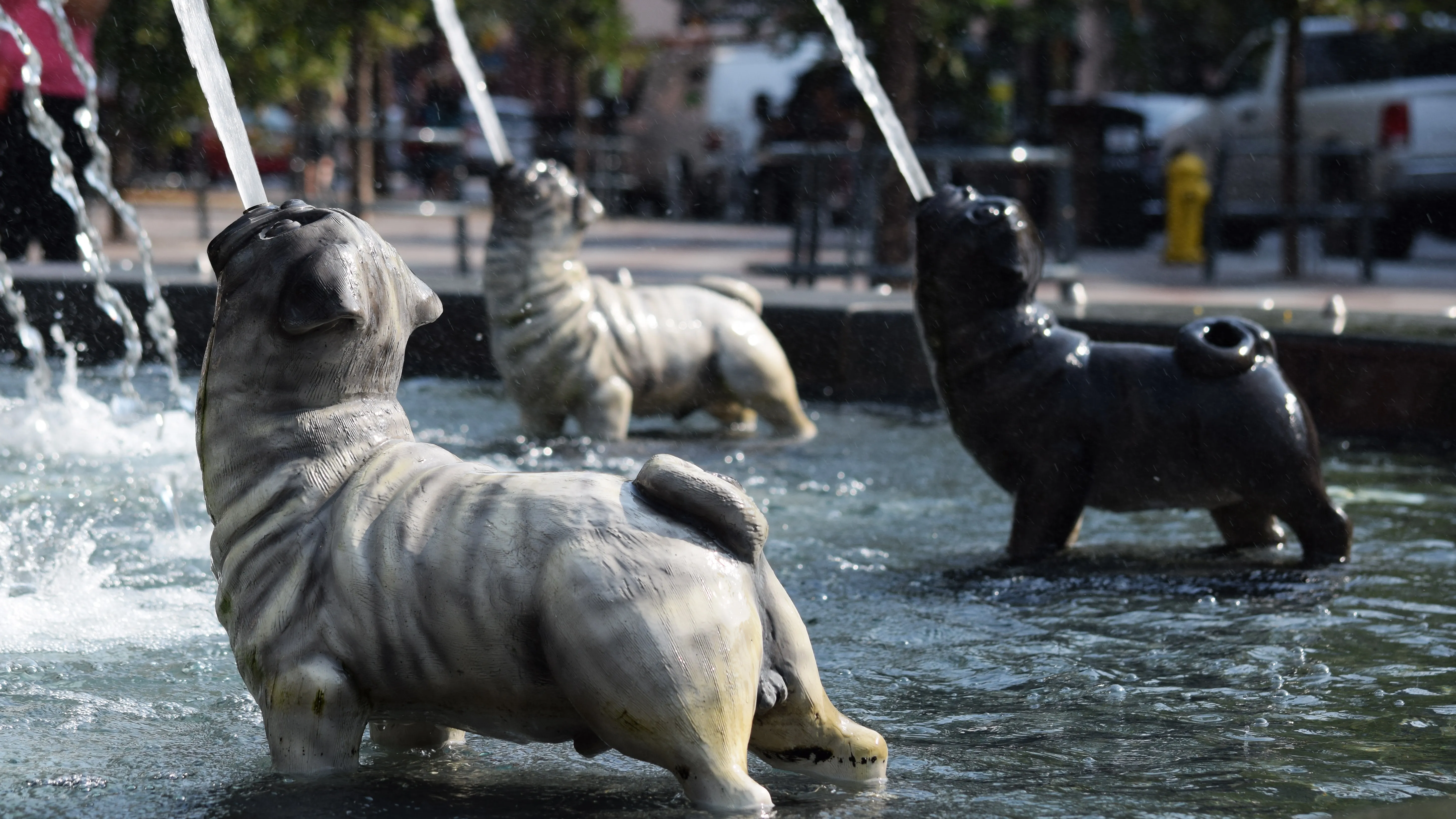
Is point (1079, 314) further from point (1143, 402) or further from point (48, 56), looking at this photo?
point (48, 56)

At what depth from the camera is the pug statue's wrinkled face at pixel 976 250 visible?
13.6 ft

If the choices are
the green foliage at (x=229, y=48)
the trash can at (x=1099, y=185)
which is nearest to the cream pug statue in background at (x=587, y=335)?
the green foliage at (x=229, y=48)

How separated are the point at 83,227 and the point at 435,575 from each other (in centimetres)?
426

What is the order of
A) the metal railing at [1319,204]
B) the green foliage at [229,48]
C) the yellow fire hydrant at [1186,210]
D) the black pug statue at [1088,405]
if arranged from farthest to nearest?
the yellow fire hydrant at [1186,210] → the green foliage at [229,48] → the metal railing at [1319,204] → the black pug statue at [1088,405]

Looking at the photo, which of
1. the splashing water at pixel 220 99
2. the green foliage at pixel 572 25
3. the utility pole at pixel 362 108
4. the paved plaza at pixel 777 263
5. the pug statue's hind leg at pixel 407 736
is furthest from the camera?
the green foliage at pixel 572 25

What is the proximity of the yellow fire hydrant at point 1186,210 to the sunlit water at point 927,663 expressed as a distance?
34.9 ft

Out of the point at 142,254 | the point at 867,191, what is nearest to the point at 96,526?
the point at 142,254

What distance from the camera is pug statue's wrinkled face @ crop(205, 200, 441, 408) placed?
2.36m

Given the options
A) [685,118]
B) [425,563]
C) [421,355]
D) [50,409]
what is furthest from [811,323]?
[685,118]

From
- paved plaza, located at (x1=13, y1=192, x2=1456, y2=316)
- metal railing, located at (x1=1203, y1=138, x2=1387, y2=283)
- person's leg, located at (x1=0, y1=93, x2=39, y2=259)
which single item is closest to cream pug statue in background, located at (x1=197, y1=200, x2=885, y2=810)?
paved plaza, located at (x1=13, y1=192, x2=1456, y2=316)

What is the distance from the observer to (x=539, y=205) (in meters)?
5.80

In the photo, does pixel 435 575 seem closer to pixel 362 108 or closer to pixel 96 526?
pixel 96 526

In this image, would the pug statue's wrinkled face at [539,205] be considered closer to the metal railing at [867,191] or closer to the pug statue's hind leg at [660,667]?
the metal railing at [867,191]

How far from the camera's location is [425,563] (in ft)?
7.55
